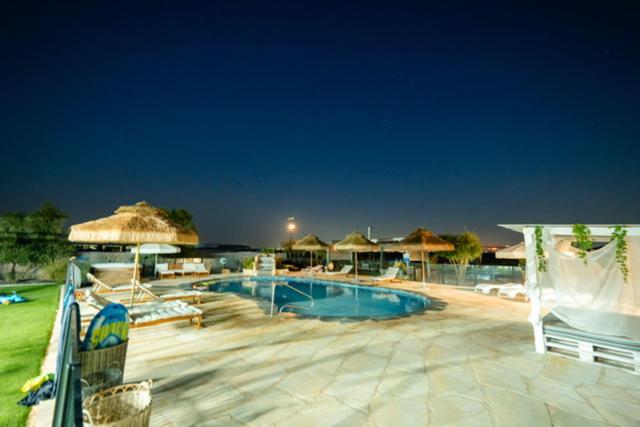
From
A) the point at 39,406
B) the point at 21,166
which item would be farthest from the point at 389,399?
the point at 21,166

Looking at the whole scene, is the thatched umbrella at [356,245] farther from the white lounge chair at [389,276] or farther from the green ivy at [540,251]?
the green ivy at [540,251]

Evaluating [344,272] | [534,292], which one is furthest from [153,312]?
[344,272]

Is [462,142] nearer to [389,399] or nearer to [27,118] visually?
[389,399]

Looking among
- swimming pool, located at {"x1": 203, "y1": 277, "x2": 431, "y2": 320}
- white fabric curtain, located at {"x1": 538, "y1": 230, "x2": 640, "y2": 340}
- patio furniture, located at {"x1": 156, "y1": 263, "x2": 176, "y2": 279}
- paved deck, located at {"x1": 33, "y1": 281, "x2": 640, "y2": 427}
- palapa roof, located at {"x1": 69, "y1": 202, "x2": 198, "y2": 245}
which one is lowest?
swimming pool, located at {"x1": 203, "y1": 277, "x2": 431, "y2": 320}

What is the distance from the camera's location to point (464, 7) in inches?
634

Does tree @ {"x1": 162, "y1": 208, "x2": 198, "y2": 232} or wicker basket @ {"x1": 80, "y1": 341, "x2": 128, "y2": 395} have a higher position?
tree @ {"x1": 162, "y1": 208, "x2": 198, "y2": 232}

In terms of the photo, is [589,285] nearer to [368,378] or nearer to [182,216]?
[368,378]

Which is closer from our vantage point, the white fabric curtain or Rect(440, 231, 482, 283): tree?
the white fabric curtain

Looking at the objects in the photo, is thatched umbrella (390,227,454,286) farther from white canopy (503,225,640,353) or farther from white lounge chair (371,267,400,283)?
white canopy (503,225,640,353)

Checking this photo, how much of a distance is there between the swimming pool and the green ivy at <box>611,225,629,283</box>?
13.4 ft

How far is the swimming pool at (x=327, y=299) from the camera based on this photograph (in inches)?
332

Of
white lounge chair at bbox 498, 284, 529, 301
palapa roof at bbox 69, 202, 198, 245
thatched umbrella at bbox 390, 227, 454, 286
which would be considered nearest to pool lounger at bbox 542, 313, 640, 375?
white lounge chair at bbox 498, 284, 529, 301

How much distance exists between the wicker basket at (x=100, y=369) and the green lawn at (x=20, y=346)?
751 mm

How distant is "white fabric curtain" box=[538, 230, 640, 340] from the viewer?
408 centimetres
